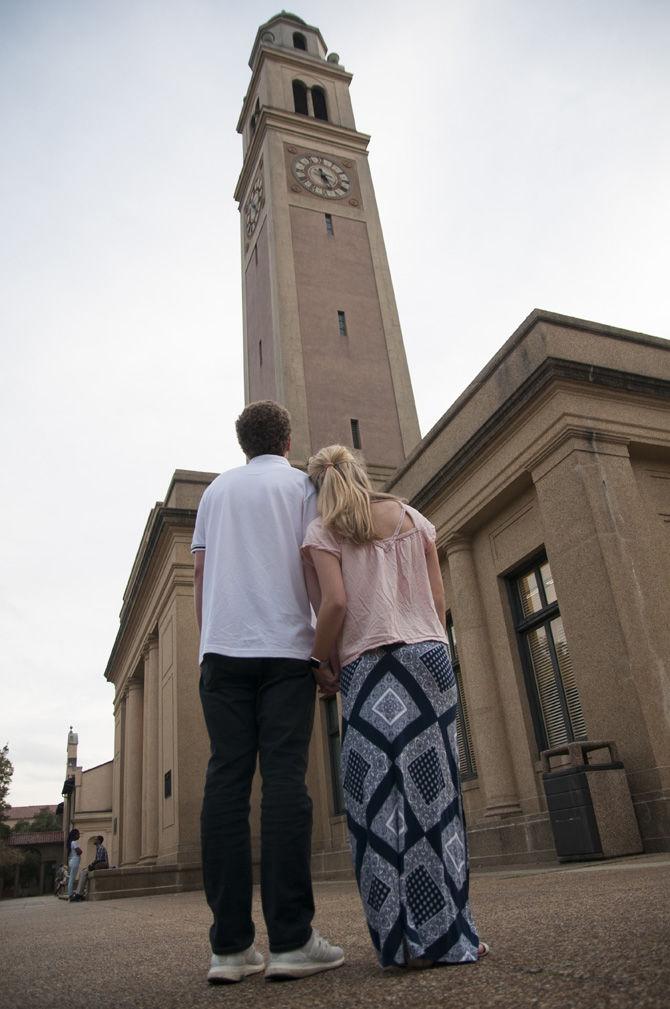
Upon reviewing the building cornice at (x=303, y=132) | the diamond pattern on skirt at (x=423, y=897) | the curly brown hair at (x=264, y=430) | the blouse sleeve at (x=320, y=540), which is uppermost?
the building cornice at (x=303, y=132)

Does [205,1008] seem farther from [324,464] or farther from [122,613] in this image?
[122,613]

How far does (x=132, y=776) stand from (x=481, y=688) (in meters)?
15.6

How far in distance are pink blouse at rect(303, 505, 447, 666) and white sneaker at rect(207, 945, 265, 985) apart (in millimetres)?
1027

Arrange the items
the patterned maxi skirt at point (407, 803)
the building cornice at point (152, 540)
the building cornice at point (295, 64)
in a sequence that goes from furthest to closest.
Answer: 1. the building cornice at point (295, 64)
2. the building cornice at point (152, 540)
3. the patterned maxi skirt at point (407, 803)

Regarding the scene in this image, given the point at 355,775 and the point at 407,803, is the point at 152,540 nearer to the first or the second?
the point at 355,775

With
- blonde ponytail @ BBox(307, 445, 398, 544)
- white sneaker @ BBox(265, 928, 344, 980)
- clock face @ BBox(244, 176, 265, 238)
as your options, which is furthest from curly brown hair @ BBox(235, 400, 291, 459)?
clock face @ BBox(244, 176, 265, 238)

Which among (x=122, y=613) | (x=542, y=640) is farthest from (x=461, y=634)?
(x=122, y=613)

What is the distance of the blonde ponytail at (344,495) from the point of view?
9.55 feet

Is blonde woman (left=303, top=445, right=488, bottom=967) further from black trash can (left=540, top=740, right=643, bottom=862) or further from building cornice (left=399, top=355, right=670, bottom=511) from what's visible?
building cornice (left=399, top=355, right=670, bottom=511)

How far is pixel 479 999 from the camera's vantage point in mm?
1839

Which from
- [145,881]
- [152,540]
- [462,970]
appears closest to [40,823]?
[152,540]

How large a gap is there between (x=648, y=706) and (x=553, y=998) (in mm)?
7710

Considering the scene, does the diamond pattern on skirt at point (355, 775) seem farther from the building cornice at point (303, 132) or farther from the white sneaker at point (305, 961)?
the building cornice at point (303, 132)

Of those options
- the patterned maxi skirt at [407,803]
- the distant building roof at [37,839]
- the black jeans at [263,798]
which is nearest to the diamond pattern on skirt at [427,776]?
the patterned maxi skirt at [407,803]
